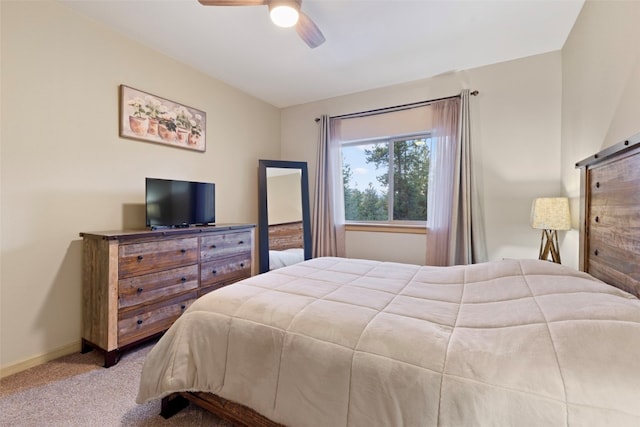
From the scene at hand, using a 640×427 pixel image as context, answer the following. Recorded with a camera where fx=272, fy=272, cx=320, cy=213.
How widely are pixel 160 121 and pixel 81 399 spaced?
2.30m

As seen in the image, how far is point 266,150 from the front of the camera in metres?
4.08

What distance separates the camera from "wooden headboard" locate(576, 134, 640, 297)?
1193mm

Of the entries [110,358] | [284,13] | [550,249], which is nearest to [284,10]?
[284,13]

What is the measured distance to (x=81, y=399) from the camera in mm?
1621

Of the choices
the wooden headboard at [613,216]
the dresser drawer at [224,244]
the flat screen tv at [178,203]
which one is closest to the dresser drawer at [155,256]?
the dresser drawer at [224,244]

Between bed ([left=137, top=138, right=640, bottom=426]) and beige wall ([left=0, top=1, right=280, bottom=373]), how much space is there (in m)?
1.33

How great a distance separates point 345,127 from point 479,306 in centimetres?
305

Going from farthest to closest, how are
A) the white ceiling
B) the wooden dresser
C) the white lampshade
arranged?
the white lampshade, the white ceiling, the wooden dresser

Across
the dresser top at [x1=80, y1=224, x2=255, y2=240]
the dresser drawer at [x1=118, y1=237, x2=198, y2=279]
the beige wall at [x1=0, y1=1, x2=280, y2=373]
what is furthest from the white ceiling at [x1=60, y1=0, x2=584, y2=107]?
the dresser drawer at [x1=118, y1=237, x2=198, y2=279]

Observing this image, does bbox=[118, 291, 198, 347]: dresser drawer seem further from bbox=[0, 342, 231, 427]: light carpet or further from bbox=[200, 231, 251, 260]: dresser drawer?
bbox=[200, 231, 251, 260]: dresser drawer

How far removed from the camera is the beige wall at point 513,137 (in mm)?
2705

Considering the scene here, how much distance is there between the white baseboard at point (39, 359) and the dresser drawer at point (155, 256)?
31.8 inches

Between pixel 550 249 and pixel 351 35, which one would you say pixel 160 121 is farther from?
pixel 550 249

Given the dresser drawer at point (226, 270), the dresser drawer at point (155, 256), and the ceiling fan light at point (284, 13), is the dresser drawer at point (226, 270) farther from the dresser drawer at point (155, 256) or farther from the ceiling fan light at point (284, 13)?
the ceiling fan light at point (284, 13)
